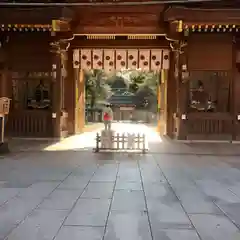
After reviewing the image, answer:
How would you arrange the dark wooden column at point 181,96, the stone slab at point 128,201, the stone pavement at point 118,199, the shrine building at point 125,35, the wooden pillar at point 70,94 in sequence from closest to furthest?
the stone pavement at point 118,199
the stone slab at point 128,201
the shrine building at point 125,35
the dark wooden column at point 181,96
the wooden pillar at point 70,94

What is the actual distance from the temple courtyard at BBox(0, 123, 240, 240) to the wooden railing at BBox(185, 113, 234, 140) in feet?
8.76

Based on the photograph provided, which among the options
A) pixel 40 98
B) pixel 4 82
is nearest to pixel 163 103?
pixel 40 98

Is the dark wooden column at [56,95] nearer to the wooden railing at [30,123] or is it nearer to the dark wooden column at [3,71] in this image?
the wooden railing at [30,123]

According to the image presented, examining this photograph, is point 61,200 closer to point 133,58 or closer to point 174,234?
point 174,234

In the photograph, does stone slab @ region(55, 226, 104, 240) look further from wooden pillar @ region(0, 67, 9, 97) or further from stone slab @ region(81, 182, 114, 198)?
wooden pillar @ region(0, 67, 9, 97)

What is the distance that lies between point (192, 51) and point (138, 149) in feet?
11.8

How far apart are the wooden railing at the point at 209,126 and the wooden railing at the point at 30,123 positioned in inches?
152

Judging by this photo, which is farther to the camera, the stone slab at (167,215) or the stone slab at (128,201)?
the stone slab at (128,201)

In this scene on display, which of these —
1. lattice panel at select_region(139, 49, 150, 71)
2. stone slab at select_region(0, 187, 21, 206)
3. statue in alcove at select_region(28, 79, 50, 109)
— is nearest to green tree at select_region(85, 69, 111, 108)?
lattice panel at select_region(139, 49, 150, 71)

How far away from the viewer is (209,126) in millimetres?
10758

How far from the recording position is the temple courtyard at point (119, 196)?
130 inches

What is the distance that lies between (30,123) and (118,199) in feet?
23.0

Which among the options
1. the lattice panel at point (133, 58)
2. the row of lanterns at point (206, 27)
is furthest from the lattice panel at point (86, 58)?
the row of lanterns at point (206, 27)

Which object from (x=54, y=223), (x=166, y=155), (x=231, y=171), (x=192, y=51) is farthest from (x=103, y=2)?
(x=54, y=223)
